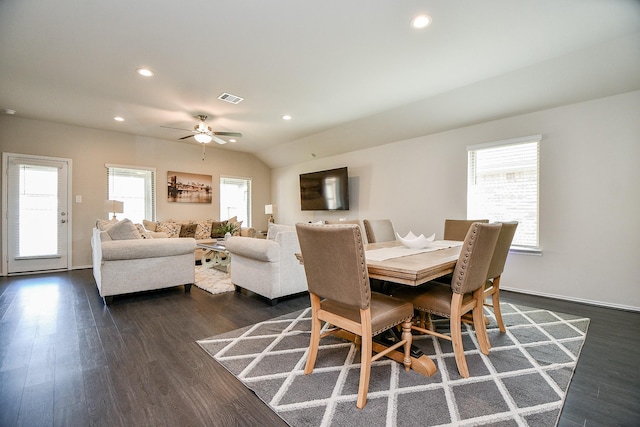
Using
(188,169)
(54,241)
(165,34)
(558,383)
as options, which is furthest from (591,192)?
(54,241)

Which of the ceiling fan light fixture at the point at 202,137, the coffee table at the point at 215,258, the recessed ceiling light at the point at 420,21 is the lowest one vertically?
the coffee table at the point at 215,258

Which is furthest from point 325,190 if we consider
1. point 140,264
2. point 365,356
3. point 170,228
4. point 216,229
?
point 365,356

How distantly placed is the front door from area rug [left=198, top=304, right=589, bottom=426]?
4856 mm

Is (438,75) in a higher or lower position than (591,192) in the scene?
higher

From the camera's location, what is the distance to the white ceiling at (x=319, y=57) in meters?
2.28

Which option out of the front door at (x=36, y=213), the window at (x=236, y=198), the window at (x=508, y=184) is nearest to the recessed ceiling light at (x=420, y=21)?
the window at (x=508, y=184)

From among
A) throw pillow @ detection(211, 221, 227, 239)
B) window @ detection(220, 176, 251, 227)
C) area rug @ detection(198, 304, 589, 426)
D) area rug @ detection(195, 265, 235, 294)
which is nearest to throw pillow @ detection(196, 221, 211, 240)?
throw pillow @ detection(211, 221, 227, 239)

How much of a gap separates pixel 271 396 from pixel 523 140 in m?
4.19

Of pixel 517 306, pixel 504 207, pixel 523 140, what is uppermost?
pixel 523 140

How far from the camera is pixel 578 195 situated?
334 cm

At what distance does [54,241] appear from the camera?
16.8ft

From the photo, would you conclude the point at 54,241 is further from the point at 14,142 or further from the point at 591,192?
the point at 591,192

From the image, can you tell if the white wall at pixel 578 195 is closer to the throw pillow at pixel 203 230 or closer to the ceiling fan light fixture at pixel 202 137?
the ceiling fan light fixture at pixel 202 137

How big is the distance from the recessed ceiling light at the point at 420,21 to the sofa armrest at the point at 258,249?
2487 mm
